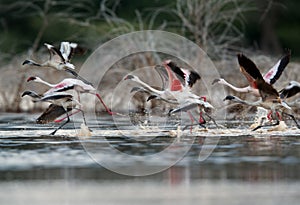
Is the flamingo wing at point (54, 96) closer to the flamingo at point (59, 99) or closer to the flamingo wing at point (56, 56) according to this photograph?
the flamingo at point (59, 99)

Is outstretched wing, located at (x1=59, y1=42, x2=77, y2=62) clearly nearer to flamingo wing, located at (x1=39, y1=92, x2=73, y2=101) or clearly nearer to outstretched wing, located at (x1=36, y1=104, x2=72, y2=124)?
outstretched wing, located at (x1=36, y1=104, x2=72, y2=124)

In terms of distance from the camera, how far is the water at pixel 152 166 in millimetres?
9570

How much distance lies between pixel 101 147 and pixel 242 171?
3494mm

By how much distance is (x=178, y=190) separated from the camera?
992 centimetres

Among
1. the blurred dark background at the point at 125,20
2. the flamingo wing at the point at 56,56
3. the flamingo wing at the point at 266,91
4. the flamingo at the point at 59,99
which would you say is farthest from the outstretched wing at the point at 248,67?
the blurred dark background at the point at 125,20

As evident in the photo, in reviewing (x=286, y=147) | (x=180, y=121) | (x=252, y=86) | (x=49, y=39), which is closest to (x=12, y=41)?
(x=49, y=39)

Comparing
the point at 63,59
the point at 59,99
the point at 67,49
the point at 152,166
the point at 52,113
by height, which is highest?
the point at 67,49

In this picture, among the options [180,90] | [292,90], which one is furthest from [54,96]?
[292,90]

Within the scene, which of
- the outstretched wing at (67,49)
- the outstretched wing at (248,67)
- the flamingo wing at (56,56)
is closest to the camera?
the outstretched wing at (248,67)

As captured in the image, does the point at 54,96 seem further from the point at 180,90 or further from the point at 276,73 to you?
the point at 276,73

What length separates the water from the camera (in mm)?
9570

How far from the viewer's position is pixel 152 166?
11.9 meters

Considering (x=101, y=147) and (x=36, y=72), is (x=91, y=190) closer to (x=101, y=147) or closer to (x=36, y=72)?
(x=101, y=147)

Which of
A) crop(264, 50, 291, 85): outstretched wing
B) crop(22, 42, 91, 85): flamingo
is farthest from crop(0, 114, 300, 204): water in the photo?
crop(22, 42, 91, 85): flamingo
